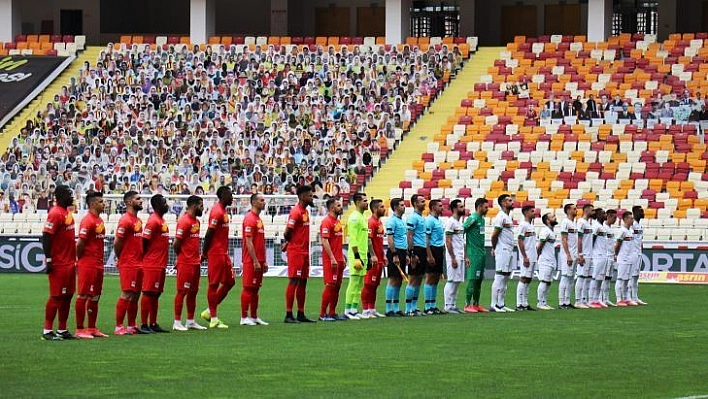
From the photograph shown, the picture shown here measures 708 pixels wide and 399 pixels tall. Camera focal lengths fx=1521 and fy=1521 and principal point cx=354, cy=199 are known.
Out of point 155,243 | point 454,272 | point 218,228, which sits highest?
point 218,228

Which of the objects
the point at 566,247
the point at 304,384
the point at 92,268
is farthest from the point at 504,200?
the point at 304,384

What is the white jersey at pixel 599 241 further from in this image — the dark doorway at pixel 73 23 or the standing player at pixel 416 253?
the dark doorway at pixel 73 23

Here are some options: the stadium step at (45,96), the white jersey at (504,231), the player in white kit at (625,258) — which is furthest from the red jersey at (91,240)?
the stadium step at (45,96)

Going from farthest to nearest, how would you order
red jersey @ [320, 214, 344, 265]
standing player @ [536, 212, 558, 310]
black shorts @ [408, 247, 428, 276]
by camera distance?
standing player @ [536, 212, 558, 310] < black shorts @ [408, 247, 428, 276] < red jersey @ [320, 214, 344, 265]

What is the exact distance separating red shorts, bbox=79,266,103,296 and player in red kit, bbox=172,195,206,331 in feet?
5.15

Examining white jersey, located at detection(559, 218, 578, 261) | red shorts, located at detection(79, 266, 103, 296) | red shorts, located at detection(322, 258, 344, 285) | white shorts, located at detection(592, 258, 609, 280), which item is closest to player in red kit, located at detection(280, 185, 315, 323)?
red shorts, located at detection(322, 258, 344, 285)

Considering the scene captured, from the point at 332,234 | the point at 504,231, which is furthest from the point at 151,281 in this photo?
the point at 504,231

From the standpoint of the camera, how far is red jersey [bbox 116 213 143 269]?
1938cm

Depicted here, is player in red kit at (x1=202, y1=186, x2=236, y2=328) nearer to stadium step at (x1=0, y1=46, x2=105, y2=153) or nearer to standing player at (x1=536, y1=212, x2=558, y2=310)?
standing player at (x1=536, y1=212, x2=558, y2=310)

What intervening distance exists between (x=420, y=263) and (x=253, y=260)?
3.78 metres

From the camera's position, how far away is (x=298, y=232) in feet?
71.3

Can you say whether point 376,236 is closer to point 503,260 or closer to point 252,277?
point 503,260

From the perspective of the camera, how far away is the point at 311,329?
2038 cm

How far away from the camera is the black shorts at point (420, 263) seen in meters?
23.8
